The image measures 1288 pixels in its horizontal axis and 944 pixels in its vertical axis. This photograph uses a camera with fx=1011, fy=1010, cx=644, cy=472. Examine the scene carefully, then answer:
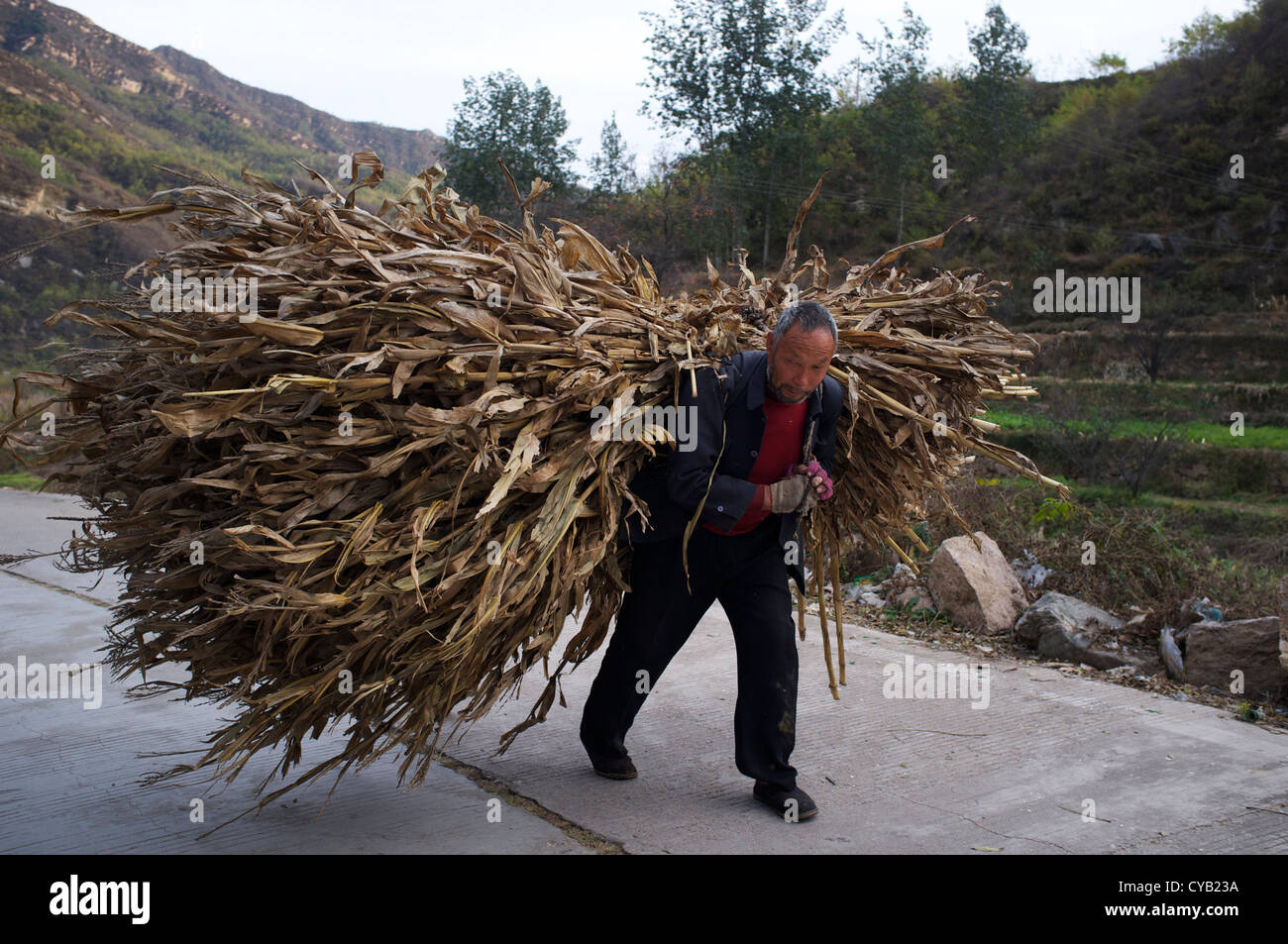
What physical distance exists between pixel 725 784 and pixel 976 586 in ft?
8.86

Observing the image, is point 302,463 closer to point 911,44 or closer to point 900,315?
point 900,315

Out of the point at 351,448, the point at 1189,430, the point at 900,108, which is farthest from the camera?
the point at 900,108

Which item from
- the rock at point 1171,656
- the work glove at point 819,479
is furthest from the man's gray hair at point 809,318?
the rock at point 1171,656

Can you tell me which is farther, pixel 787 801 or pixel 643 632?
pixel 643 632

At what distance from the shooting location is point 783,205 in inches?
1057

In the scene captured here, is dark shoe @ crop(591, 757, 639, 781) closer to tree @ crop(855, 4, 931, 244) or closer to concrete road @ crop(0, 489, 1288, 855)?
concrete road @ crop(0, 489, 1288, 855)

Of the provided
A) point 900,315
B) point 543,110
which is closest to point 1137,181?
point 543,110

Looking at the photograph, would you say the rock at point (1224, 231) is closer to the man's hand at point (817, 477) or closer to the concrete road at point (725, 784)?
the concrete road at point (725, 784)

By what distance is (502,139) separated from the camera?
21.8m

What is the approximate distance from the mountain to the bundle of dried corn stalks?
69.2 ft

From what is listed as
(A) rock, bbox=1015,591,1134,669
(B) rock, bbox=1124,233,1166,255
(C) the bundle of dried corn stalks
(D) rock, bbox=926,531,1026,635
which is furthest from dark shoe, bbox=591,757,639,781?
(B) rock, bbox=1124,233,1166,255

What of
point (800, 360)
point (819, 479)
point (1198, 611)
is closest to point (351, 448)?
point (800, 360)

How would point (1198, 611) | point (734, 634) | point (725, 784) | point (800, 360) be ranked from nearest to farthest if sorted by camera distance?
point (800, 360)
point (734, 634)
point (725, 784)
point (1198, 611)

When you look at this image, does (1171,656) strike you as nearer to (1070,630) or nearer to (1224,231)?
(1070,630)
